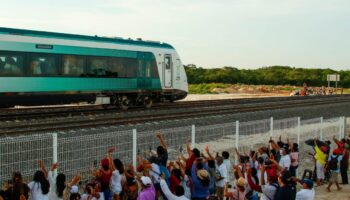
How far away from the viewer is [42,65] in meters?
21.7

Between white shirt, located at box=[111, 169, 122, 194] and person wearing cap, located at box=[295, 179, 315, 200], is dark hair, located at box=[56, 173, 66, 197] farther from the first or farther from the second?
person wearing cap, located at box=[295, 179, 315, 200]

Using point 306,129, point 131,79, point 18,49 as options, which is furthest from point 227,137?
point 131,79

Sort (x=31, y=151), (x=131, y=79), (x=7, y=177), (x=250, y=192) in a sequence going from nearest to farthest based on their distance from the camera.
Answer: (x=250, y=192) < (x=7, y=177) < (x=31, y=151) < (x=131, y=79)

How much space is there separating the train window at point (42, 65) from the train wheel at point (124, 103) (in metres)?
5.46

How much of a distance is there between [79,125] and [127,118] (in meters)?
3.66

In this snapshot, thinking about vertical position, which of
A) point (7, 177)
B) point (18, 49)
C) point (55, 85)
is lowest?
point (7, 177)

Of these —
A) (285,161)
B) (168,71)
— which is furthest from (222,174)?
(168,71)

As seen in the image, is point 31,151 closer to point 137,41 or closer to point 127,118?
point 127,118

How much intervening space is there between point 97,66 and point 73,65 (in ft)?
5.52

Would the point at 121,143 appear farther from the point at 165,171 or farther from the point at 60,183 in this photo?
the point at 60,183

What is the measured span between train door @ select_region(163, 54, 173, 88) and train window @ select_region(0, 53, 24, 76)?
1046cm

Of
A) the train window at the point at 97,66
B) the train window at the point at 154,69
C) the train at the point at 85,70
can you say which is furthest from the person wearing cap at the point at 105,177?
the train window at the point at 154,69

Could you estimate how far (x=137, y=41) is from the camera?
27.6 metres

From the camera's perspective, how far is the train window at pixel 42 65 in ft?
69.5
